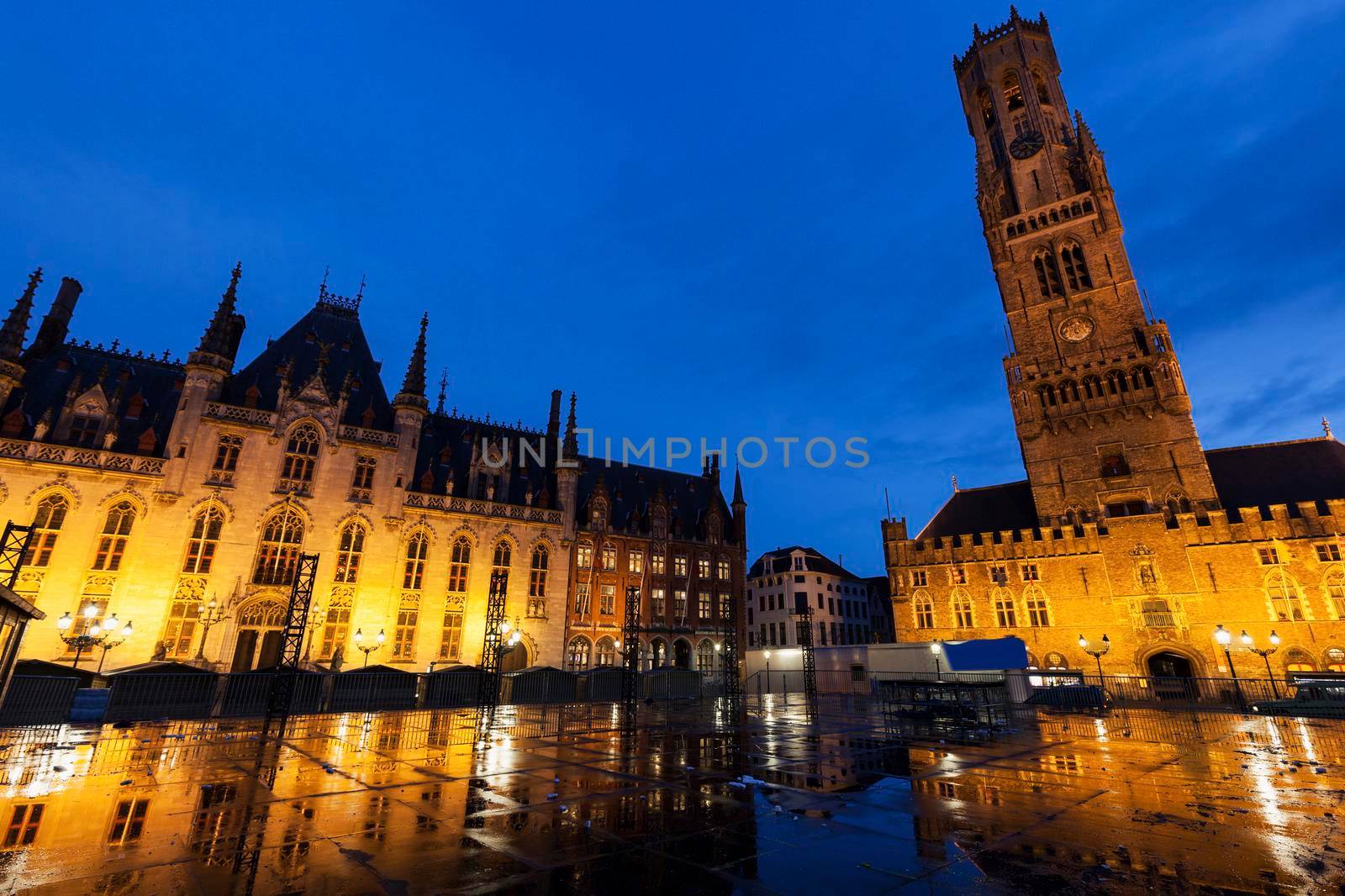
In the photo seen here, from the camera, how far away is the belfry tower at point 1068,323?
40.3 m

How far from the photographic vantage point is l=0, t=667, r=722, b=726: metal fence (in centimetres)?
1688

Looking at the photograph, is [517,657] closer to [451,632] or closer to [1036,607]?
[451,632]

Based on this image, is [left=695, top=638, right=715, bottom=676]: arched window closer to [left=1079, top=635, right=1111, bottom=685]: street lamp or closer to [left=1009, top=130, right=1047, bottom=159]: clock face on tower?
[left=1079, top=635, right=1111, bottom=685]: street lamp

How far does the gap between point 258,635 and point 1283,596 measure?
2278 inches

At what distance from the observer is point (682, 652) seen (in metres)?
43.4

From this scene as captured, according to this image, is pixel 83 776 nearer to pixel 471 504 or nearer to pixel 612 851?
pixel 612 851

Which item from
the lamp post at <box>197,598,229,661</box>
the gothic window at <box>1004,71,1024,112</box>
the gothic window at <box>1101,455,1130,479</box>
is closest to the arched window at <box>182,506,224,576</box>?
the lamp post at <box>197,598,229,661</box>

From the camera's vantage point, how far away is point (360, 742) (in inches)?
509

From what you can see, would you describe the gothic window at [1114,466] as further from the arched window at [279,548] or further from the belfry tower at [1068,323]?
the arched window at [279,548]

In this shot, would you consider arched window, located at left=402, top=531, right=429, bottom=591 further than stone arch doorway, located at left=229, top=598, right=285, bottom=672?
Yes

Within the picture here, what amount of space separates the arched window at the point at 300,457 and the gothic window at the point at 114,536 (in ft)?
22.4

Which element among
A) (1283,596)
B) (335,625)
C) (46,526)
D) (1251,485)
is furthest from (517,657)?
(1251,485)

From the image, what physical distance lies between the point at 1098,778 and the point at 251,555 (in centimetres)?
3711

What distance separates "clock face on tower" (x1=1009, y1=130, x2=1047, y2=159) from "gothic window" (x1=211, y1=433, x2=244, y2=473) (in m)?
66.9
